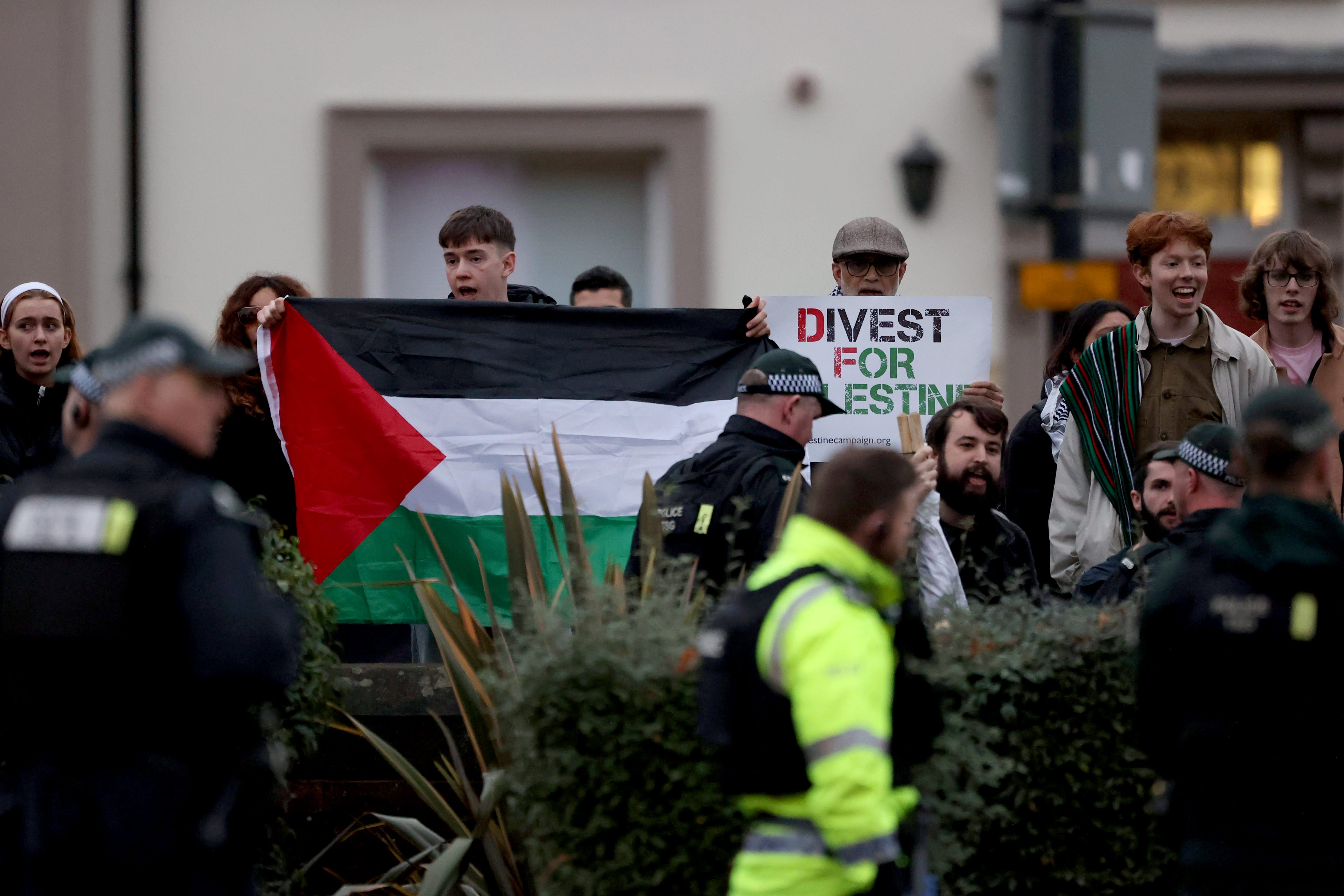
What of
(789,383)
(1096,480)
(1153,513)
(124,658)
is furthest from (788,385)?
(124,658)

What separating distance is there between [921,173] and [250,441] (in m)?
6.17

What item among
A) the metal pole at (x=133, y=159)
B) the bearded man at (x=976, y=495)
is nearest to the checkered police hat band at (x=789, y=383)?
the bearded man at (x=976, y=495)

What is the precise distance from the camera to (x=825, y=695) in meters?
3.55

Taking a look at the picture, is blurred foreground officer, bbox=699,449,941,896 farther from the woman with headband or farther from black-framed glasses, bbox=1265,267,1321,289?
the woman with headband

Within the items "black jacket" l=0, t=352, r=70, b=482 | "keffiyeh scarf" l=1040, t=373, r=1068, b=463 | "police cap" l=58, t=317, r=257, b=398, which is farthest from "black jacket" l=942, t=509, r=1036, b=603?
"black jacket" l=0, t=352, r=70, b=482

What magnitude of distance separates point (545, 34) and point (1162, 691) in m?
8.72

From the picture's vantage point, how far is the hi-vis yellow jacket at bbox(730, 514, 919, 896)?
3533 mm

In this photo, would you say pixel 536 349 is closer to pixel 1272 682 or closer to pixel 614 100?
pixel 1272 682

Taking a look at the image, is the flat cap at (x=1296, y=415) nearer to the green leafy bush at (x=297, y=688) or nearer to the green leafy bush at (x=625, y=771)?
the green leafy bush at (x=625, y=771)

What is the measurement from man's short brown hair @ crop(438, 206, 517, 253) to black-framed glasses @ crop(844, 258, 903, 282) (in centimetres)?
132

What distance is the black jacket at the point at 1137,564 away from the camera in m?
4.91

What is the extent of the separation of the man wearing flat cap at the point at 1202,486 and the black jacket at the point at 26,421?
363 centimetres

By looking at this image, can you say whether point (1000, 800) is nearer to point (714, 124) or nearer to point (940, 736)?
point (940, 736)

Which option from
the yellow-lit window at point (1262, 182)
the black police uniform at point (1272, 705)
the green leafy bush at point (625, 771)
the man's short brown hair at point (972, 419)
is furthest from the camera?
the yellow-lit window at point (1262, 182)
